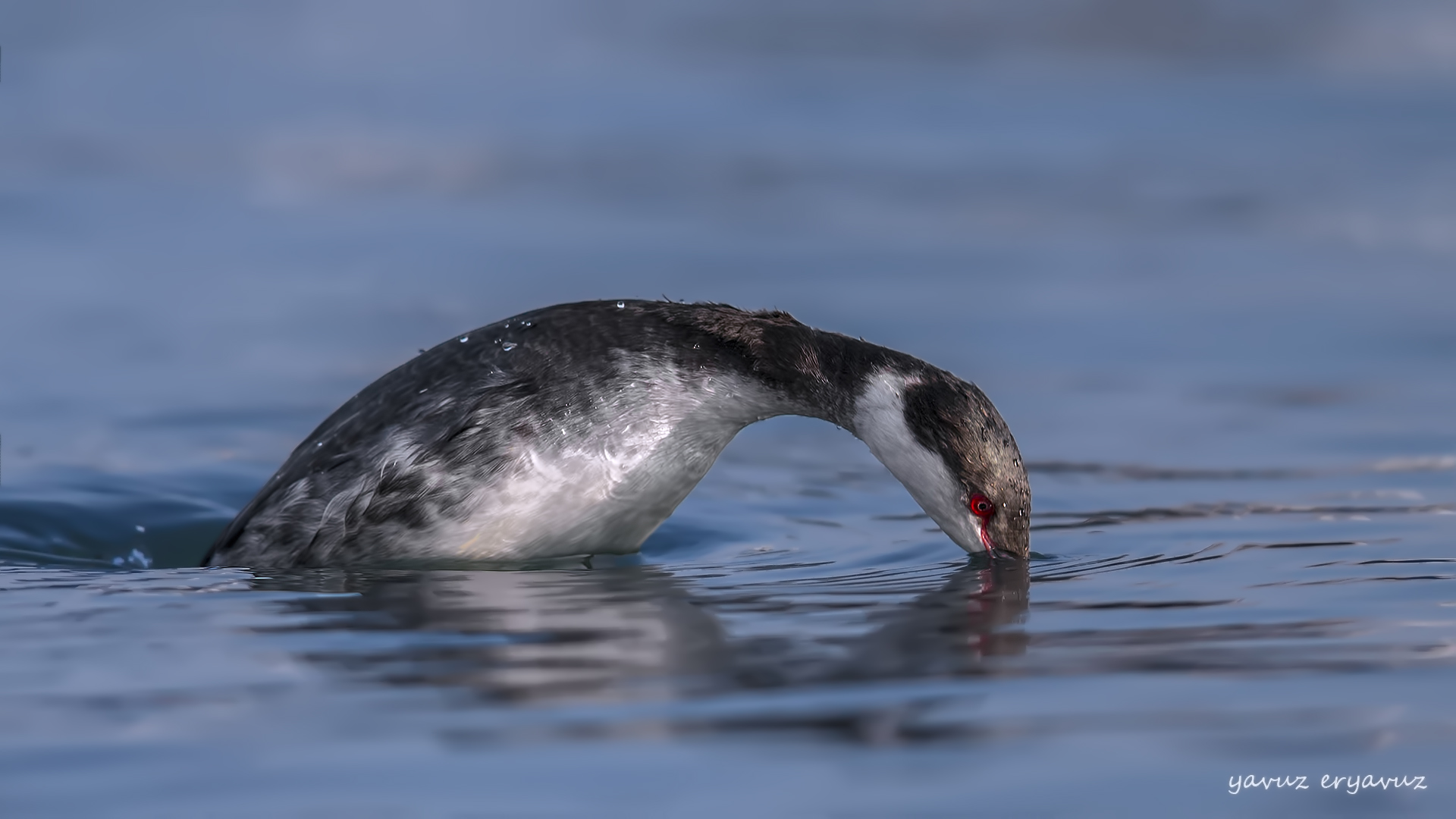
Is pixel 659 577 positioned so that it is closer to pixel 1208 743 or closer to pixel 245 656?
pixel 245 656

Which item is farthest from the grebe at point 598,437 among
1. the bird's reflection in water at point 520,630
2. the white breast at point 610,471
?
the bird's reflection in water at point 520,630

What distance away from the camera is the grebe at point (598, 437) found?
7914mm

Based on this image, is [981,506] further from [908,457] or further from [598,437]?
[598,437]

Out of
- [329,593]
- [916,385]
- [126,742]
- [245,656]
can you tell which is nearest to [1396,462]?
[916,385]

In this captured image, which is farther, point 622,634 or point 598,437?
point 598,437

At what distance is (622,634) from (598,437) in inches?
81.3

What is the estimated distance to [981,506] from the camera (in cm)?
785

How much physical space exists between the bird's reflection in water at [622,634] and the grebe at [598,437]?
1.23 feet

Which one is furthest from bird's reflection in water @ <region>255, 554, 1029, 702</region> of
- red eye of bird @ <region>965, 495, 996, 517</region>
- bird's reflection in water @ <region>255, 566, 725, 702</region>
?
red eye of bird @ <region>965, 495, 996, 517</region>

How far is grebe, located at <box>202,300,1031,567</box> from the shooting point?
7914mm

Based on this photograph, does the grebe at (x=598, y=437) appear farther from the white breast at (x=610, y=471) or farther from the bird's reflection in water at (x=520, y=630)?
the bird's reflection in water at (x=520, y=630)

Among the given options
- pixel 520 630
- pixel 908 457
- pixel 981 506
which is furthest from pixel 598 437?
pixel 520 630

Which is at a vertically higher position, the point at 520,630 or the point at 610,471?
the point at 610,471

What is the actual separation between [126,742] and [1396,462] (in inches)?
301
